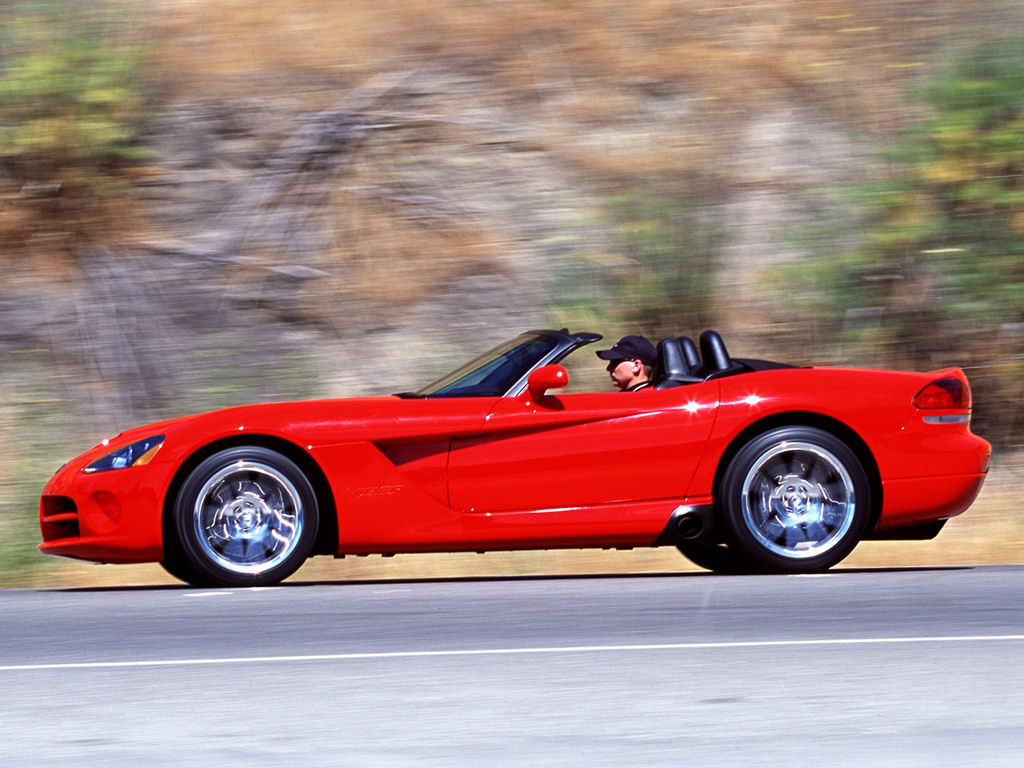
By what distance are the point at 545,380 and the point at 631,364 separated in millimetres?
796

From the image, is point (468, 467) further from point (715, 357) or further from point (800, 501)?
point (800, 501)

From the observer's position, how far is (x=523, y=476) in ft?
25.7

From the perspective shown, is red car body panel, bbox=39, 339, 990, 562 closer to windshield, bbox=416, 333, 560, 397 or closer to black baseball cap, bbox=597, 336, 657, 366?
windshield, bbox=416, 333, 560, 397

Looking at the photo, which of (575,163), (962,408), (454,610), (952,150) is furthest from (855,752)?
(575,163)

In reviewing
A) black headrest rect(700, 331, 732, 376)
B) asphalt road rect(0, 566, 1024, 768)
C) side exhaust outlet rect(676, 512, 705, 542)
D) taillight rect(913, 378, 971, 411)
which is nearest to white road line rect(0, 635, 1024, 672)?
asphalt road rect(0, 566, 1024, 768)

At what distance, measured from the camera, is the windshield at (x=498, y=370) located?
26.6 feet

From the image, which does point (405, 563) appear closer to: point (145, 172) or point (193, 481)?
point (193, 481)

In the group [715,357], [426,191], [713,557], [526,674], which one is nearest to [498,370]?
[715,357]

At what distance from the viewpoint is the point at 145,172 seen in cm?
1513

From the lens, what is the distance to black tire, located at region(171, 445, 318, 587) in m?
7.78

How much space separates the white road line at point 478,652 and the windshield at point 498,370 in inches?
85.1

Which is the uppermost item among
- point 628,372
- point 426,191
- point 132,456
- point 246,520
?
point 426,191

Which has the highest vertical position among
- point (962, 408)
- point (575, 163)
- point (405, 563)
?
point (575, 163)

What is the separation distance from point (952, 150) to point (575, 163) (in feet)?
12.4
